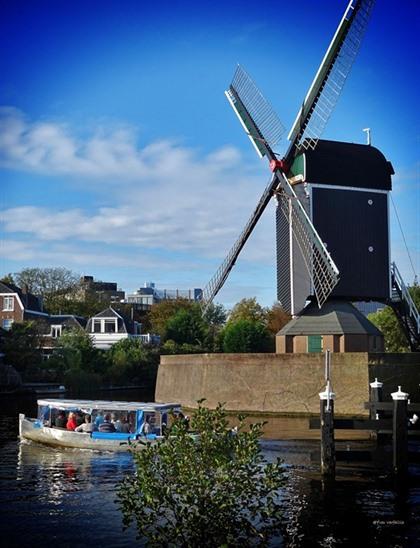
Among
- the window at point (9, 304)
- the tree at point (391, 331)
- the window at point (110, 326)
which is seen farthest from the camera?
the window at point (110, 326)

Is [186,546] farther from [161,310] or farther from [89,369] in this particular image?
[161,310]

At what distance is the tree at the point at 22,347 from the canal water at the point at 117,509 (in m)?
45.8

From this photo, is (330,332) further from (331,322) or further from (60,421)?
(60,421)

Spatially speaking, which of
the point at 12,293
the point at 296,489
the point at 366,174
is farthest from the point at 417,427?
the point at 12,293

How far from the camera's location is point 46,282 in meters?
108

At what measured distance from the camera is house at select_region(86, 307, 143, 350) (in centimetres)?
9519

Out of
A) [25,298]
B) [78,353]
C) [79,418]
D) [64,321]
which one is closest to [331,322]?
[79,418]

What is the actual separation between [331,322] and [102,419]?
1822 cm

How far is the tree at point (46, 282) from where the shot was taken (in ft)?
349

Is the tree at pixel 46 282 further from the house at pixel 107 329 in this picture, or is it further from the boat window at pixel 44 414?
the boat window at pixel 44 414

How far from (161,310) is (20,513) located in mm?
88095

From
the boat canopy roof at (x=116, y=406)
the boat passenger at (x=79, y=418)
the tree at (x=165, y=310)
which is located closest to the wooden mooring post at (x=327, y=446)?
the boat canopy roof at (x=116, y=406)

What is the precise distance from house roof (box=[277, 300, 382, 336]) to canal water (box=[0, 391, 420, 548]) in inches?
672

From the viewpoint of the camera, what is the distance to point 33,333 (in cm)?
7575
